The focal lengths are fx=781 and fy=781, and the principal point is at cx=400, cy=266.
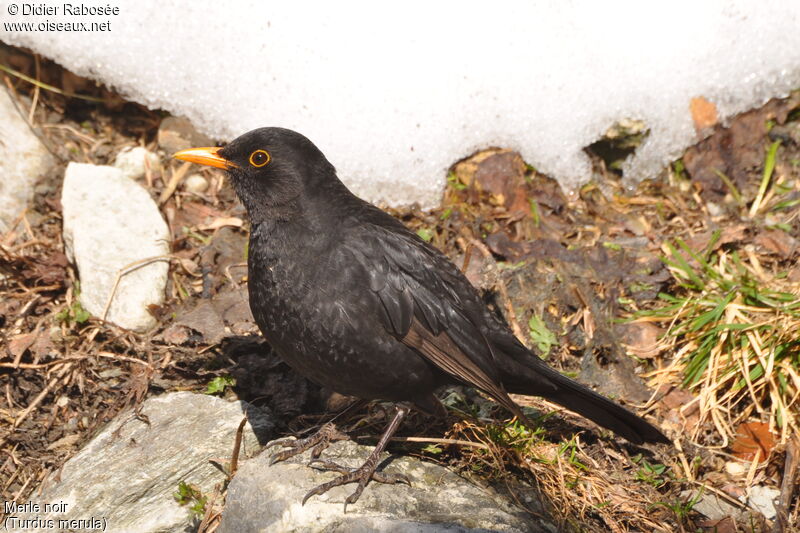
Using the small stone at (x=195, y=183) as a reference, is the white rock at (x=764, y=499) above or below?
below

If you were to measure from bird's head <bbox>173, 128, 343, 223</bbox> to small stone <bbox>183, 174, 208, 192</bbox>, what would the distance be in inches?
64.2

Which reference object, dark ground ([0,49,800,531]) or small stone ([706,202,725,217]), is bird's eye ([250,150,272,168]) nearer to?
dark ground ([0,49,800,531])

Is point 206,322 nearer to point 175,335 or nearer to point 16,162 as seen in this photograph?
point 175,335

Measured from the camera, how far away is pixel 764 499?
4281 mm

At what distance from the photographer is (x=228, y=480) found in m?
3.98

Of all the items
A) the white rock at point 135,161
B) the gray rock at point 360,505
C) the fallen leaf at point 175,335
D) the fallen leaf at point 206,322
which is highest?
the white rock at point 135,161

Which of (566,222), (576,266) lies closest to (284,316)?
(576,266)

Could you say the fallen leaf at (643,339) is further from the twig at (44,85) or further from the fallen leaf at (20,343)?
the twig at (44,85)

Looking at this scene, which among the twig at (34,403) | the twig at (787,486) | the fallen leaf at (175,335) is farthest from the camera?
the fallen leaf at (175,335)

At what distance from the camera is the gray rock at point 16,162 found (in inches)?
211

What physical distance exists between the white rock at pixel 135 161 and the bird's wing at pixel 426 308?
2.43 metres

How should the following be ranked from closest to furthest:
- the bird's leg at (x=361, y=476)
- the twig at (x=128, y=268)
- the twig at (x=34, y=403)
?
the bird's leg at (x=361, y=476) → the twig at (x=34, y=403) → the twig at (x=128, y=268)

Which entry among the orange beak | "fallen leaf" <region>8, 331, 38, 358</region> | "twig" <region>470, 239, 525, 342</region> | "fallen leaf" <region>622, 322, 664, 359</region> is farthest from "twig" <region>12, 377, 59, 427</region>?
"fallen leaf" <region>622, 322, 664, 359</region>

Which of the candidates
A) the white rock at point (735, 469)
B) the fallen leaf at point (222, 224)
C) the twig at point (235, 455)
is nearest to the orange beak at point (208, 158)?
the fallen leaf at point (222, 224)
